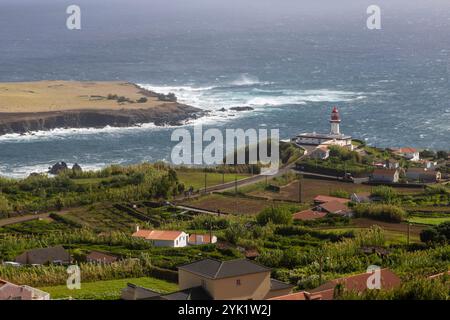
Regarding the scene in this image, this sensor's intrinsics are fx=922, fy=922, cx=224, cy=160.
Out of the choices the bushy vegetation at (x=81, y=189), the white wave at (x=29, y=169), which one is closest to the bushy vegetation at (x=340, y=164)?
the bushy vegetation at (x=81, y=189)

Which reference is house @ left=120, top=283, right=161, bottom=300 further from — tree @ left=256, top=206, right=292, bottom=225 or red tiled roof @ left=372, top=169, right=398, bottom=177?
red tiled roof @ left=372, top=169, right=398, bottom=177

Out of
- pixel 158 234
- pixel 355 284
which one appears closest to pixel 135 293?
pixel 355 284

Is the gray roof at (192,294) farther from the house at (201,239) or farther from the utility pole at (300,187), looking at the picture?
the utility pole at (300,187)

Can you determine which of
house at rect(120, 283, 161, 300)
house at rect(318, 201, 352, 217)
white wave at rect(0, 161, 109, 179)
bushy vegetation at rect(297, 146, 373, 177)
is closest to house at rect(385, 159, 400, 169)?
bushy vegetation at rect(297, 146, 373, 177)

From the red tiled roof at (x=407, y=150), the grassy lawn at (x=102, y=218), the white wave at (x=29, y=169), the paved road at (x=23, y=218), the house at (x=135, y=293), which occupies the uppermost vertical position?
the house at (x=135, y=293)

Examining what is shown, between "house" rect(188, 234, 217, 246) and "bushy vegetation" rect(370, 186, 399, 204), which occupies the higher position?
"house" rect(188, 234, 217, 246)
